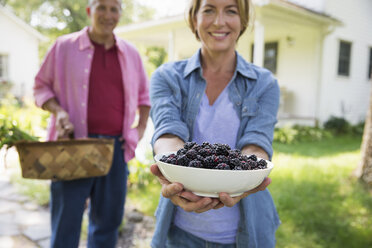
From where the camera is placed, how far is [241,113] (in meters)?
1.34

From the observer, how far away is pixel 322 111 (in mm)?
9742

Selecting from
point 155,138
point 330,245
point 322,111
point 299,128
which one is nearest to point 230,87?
point 155,138

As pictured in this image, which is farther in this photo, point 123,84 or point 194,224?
point 123,84

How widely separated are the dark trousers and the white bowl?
51.4 inches

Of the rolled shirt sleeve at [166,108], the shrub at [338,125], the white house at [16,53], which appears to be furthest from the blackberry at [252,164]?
the white house at [16,53]

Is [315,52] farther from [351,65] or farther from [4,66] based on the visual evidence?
[4,66]

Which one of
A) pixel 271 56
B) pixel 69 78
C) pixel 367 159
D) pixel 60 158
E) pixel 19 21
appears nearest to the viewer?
pixel 60 158

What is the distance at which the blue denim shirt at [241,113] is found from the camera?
130 centimetres

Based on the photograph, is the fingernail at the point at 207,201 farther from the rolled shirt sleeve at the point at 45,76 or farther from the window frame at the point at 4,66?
the window frame at the point at 4,66

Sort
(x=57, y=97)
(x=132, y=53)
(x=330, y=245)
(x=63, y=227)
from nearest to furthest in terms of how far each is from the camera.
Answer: (x=63, y=227) < (x=57, y=97) < (x=132, y=53) < (x=330, y=245)

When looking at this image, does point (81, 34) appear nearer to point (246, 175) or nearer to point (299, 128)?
point (246, 175)

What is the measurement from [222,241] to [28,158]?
3.86 ft

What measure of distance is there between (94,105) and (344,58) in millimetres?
10490

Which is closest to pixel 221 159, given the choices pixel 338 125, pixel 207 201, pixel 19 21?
pixel 207 201
